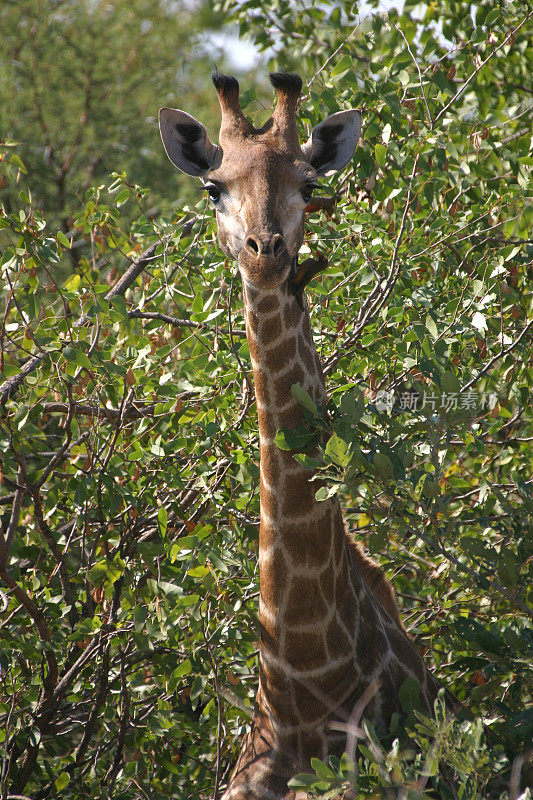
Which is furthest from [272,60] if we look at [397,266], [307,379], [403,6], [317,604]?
[317,604]

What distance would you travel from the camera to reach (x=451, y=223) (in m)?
3.67

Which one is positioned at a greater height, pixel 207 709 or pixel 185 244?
pixel 185 244

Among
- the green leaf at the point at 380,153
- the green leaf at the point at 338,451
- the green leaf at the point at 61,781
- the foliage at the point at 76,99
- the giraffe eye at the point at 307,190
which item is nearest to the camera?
the green leaf at the point at 338,451

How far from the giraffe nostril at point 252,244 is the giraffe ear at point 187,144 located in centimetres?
71

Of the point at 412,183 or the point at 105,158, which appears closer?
the point at 412,183

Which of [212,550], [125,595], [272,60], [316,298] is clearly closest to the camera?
[212,550]

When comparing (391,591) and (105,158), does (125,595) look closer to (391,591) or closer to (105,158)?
(391,591)

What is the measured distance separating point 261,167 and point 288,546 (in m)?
1.22

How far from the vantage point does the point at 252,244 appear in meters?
2.37

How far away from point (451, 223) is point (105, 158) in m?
5.17

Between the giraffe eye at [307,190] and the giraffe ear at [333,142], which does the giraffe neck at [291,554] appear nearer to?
the giraffe eye at [307,190]

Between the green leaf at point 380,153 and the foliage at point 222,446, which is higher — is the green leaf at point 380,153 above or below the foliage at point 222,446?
above

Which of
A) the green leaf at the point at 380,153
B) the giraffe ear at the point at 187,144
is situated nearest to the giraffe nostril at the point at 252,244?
the giraffe ear at the point at 187,144

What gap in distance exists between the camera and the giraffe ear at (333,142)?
3.01 m
